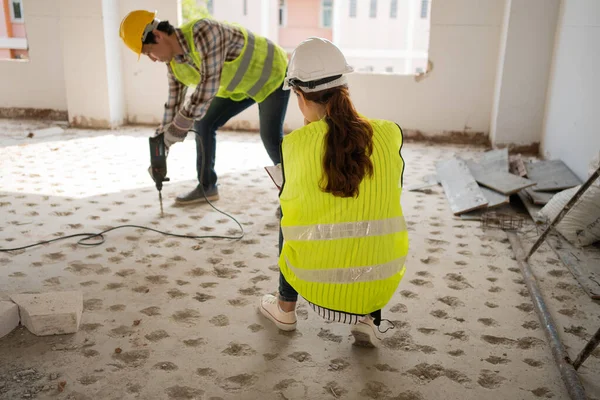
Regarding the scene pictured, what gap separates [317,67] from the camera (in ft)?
6.04

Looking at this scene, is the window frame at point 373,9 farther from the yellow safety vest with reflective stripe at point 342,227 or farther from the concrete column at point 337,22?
the yellow safety vest with reflective stripe at point 342,227

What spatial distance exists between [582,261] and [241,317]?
1906 mm

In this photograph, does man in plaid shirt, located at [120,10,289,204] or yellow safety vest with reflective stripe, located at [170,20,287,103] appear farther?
yellow safety vest with reflective stripe, located at [170,20,287,103]

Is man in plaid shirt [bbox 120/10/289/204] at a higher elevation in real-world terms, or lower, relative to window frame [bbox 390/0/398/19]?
lower

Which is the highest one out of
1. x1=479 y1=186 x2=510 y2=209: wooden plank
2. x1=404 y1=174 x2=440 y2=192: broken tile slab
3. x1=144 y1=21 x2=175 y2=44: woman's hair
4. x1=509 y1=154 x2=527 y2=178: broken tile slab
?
x1=144 y1=21 x2=175 y2=44: woman's hair

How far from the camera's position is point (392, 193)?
1.89 m

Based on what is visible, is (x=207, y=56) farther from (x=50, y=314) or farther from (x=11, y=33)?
(x=11, y=33)

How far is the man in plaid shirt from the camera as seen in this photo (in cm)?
305

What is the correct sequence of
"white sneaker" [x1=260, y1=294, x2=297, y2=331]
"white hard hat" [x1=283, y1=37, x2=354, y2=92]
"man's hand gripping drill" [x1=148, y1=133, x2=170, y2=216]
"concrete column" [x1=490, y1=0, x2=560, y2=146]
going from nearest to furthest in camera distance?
"white hard hat" [x1=283, y1=37, x2=354, y2=92] < "white sneaker" [x1=260, y1=294, x2=297, y2=331] < "man's hand gripping drill" [x1=148, y1=133, x2=170, y2=216] < "concrete column" [x1=490, y1=0, x2=560, y2=146]

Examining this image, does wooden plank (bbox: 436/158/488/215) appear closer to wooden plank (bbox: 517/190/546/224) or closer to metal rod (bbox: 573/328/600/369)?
wooden plank (bbox: 517/190/546/224)

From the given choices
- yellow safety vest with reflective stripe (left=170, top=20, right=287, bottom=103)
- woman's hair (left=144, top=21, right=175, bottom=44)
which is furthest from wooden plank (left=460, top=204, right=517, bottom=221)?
woman's hair (left=144, top=21, right=175, bottom=44)

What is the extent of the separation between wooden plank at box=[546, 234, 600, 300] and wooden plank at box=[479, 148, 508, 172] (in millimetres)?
1307

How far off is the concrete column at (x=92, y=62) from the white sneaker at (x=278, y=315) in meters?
5.30

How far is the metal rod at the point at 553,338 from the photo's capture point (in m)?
1.85
